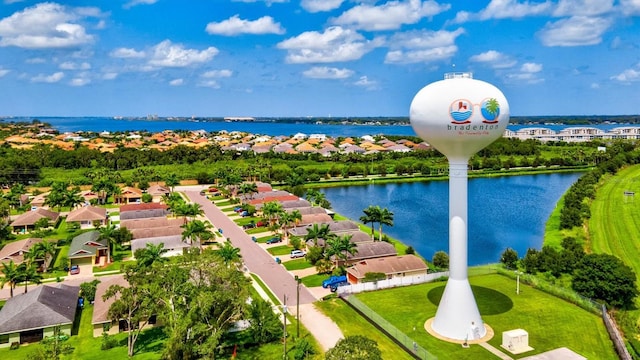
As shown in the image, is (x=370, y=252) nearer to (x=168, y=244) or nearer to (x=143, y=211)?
(x=168, y=244)

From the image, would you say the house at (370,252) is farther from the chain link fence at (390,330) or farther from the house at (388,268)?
the chain link fence at (390,330)

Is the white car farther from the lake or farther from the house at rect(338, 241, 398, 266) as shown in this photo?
the lake

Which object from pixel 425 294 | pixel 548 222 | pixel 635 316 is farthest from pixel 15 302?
pixel 548 222

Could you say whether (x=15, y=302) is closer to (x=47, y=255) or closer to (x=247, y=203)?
(x=47, y=255)

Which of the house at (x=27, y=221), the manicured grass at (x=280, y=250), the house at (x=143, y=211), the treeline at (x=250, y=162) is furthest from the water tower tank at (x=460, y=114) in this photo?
the treeline at (x=250, y=162)

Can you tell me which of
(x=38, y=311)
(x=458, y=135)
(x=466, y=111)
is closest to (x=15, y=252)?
(x=38, y=311)

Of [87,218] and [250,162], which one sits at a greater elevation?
[250,162]

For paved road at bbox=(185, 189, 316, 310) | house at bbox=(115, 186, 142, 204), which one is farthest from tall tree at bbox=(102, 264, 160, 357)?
house at bbox=(115, 186, 142, 204)
